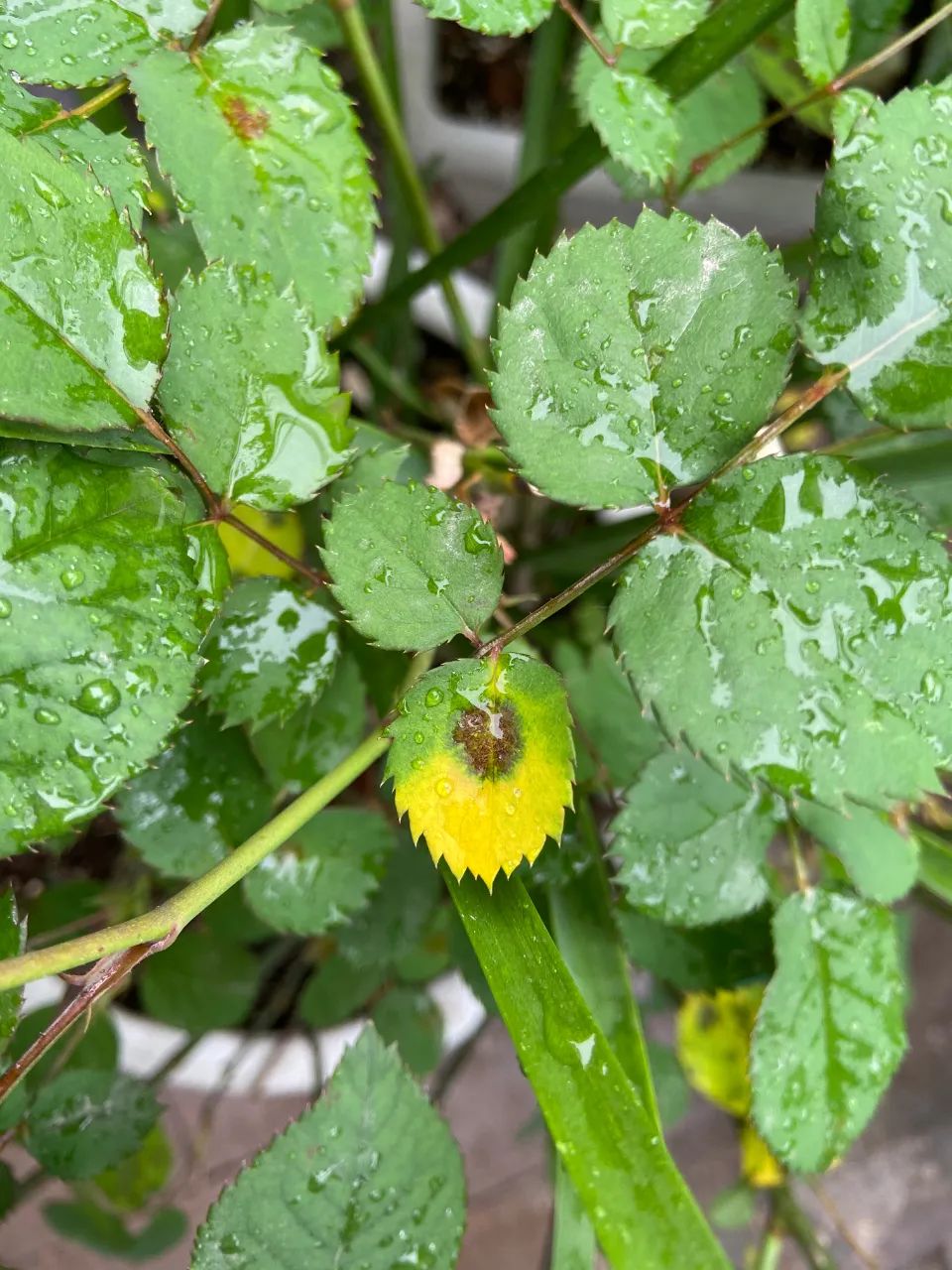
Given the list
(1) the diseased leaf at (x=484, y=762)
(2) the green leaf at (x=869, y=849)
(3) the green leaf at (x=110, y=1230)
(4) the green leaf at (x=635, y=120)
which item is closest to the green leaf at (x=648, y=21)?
(4) the green leaf at (x=635, y=120)

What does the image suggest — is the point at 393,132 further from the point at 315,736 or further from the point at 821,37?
the point at 315,736

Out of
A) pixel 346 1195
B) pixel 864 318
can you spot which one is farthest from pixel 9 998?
pixel 864 318

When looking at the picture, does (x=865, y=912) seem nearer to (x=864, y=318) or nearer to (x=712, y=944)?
(x=712, y=944)

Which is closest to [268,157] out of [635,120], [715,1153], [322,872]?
[635,120]

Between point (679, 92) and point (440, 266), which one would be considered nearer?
point (679, 92)

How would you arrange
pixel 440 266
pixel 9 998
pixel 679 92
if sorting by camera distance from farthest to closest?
pixel 440 266 < pixel 679 92 < pixel 9 998

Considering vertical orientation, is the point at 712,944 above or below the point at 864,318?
below
